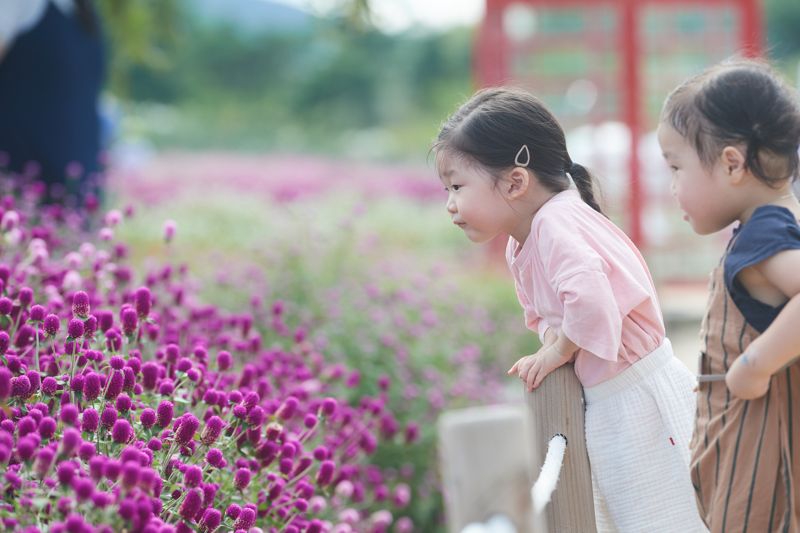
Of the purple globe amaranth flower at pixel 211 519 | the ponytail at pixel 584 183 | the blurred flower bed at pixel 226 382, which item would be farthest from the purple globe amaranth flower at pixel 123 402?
the ponytail at pixel 584 183

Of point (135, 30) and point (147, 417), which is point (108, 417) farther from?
point (135, 30)

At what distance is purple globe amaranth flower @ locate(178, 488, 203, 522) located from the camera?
1.57 m

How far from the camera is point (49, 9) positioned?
15.3ft

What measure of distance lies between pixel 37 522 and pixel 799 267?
1214 millimetres

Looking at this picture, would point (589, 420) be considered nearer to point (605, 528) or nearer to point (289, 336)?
point (605, 528)

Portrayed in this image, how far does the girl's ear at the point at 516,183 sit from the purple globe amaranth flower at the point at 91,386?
2.55 feet

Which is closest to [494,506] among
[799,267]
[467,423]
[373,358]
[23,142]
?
[467,423]

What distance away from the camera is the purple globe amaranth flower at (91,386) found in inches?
66.3

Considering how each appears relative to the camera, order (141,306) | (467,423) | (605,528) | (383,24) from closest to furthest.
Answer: (467,423) → (605,528) → (141,306) → (383,24)

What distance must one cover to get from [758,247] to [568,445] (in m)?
0.46

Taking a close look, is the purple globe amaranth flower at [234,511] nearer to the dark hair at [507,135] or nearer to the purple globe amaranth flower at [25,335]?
the purple globe amaranth flower at [25,335]

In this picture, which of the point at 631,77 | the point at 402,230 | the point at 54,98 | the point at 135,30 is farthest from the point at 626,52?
the point at 54,98

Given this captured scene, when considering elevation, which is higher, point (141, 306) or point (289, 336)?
point (141, 306)

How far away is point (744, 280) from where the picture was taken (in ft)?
5.82
